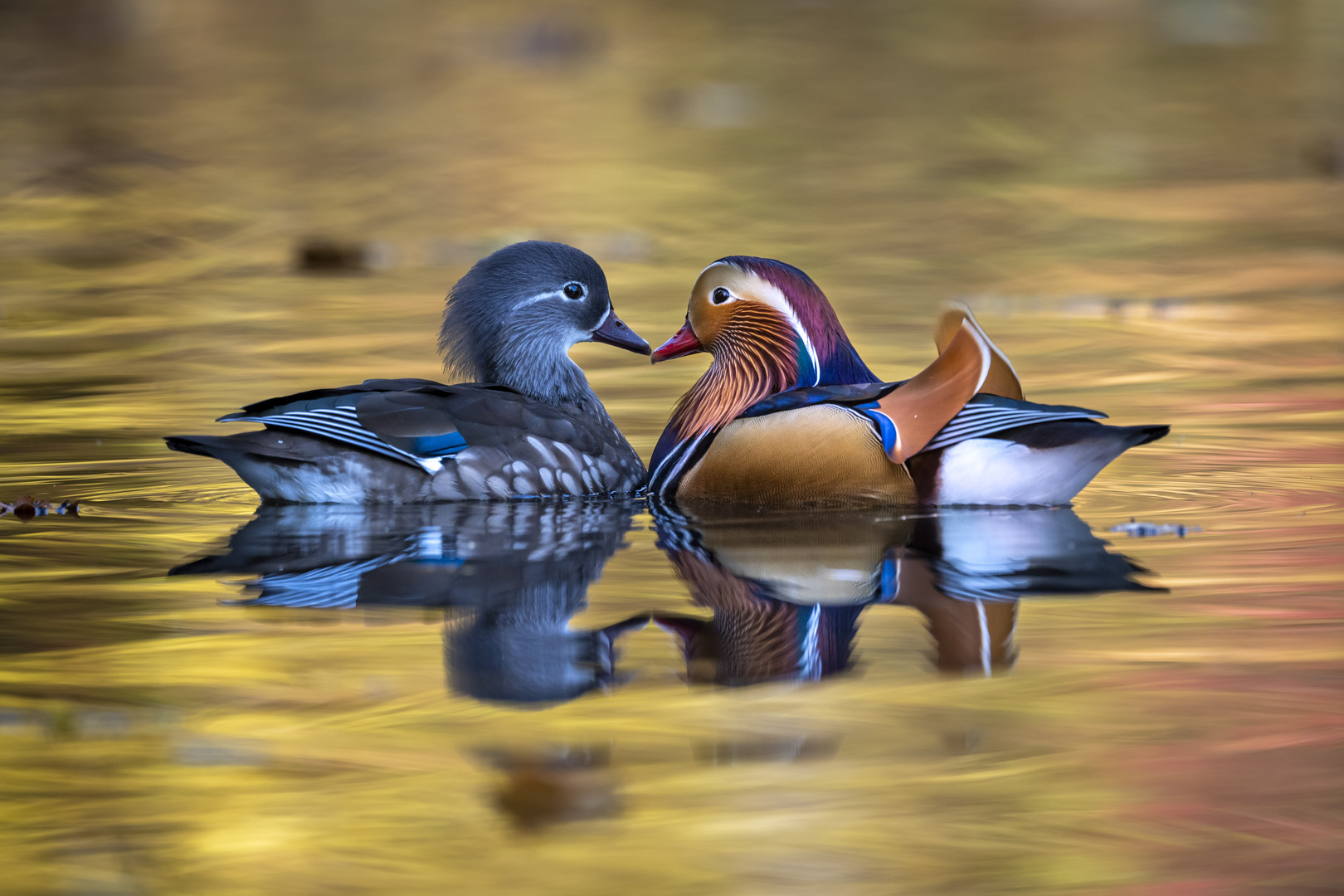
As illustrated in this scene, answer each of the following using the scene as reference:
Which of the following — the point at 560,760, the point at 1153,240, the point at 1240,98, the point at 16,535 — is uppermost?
the point at 1240,98

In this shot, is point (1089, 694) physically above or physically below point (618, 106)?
below

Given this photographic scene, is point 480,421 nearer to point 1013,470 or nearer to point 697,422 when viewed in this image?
point 697,422

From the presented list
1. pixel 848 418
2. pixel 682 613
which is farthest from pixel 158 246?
pixel 682 613

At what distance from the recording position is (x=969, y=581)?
14.7ft

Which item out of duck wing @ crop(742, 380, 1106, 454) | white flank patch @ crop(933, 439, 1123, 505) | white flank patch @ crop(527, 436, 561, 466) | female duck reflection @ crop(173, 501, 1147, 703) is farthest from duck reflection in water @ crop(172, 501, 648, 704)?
white flank patch @ crop(933, 439, 1123, 505)

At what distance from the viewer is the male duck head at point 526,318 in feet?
22.0

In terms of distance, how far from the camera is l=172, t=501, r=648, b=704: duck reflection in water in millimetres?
3713

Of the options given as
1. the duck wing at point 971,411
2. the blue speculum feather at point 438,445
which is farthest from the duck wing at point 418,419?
the duck wing at point 971,411

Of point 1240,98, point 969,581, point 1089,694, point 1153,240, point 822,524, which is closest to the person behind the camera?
point 1089,694

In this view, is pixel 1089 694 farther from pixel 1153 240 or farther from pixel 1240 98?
pixel 1240 98

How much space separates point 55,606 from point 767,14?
17.7m

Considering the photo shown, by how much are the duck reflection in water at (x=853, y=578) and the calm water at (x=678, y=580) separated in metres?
0.02

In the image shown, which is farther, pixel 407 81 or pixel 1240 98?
pixel 407 81

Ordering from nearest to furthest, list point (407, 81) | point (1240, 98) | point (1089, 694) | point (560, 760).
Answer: point (560, 760) → point (1089, 694) → point (1240, 98) → point (407, 81)
